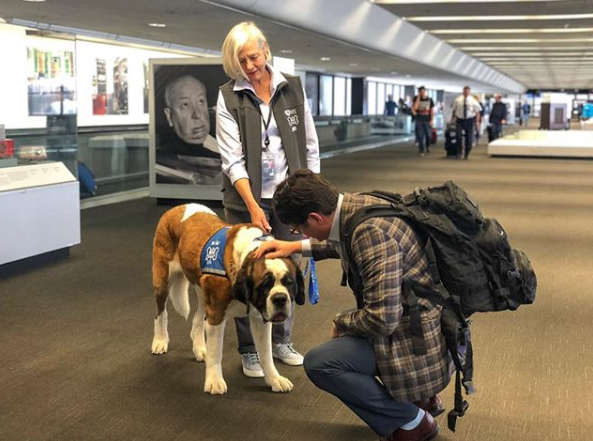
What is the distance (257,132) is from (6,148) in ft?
12.6

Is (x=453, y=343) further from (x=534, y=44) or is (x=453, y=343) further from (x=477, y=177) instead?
(x=534, y=44)

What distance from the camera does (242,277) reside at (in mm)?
3631

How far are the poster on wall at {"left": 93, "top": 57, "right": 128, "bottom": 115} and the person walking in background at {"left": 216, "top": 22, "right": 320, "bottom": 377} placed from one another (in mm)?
17016

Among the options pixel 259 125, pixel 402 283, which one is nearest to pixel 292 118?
pixel 259 125

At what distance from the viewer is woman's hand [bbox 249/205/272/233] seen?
160 inches

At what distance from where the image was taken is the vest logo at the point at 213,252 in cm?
390

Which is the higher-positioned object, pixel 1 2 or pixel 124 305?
pixel 1 2

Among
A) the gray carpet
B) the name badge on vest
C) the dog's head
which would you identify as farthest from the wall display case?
the dog's head

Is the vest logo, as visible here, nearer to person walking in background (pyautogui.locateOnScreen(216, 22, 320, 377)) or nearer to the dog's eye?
person walking in background (pyautogui.locateOnScreen(216, 22, 320, 377))

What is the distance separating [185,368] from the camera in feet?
14.9

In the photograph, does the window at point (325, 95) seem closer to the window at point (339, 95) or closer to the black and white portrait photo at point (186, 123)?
the window at point (339, 95)

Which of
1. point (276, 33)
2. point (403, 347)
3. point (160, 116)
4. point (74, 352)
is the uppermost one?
point (276, 33)

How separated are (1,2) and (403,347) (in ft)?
33.4

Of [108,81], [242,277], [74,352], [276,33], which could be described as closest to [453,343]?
[242,277]
